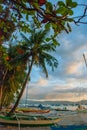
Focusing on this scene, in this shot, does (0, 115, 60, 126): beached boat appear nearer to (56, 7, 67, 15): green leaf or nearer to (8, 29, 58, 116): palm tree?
(8, 29, 58, 116): palm tree

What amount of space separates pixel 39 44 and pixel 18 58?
310 cm

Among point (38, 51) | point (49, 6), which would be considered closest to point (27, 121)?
point (38, 51)

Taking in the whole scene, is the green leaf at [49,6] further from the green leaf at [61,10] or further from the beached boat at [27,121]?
the beached boat at [27,121]

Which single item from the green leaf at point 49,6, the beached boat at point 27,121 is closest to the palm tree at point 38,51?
the beached boat at point 27,121

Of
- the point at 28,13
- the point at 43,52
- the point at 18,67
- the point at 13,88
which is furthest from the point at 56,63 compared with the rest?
the point at 28,13

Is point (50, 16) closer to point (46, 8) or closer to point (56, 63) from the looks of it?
point (46, 8)

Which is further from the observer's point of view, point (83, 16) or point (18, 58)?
point (18, 58)

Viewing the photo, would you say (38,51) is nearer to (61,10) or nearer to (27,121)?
(27,121)

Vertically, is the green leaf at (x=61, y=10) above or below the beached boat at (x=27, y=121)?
above

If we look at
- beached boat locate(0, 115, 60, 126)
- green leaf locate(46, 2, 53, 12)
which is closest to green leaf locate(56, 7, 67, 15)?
green leaf locate(46, 2, 53, 12)

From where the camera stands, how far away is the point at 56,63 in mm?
42719

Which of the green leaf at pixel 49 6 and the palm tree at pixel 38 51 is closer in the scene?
the green leaf at pixel 49 6

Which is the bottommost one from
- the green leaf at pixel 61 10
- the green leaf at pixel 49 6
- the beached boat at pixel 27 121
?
the beached boat at pixel 27 121

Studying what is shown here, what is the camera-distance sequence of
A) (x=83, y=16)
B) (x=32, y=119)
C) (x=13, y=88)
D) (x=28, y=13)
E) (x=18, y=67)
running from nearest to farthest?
1. (x=83, y=16)
2. (x=28, y=13)
3. (x=32, y=119)
4. (x=18, y=67)
5. (x=13, y=88)
